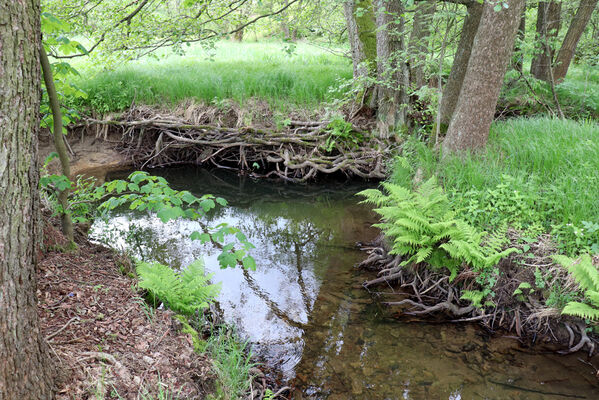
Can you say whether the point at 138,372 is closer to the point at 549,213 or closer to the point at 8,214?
the point at 8,214

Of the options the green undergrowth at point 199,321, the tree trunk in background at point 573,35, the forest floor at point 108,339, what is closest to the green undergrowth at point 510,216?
the green undergrowth at point 199,321

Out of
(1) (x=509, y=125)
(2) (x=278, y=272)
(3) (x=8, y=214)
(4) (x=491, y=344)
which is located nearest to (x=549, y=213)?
(4) (x=491, y=344)

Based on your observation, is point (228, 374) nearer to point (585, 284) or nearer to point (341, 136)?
point (585, 284)

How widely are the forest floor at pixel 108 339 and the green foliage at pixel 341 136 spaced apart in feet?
22.4

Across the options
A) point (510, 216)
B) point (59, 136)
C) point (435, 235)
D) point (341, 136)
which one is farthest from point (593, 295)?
point (341, 136)

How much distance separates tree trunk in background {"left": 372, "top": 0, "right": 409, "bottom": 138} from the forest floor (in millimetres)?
6432

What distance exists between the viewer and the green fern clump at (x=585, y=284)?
3.95 meters

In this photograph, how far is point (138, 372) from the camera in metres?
2.85

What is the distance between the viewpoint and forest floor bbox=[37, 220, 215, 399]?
2641 millimetres

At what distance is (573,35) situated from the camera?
34.1 feet

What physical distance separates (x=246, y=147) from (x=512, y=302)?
25.8 feet

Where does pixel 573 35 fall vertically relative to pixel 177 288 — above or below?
above

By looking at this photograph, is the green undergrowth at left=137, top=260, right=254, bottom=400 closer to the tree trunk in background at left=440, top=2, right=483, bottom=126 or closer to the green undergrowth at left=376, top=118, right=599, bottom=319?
the green undergrowth at left=376, top=118, right=599, bottom=319

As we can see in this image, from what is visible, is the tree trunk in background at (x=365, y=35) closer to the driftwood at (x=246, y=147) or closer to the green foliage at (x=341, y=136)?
the green foliage at (x=341, y=136)
